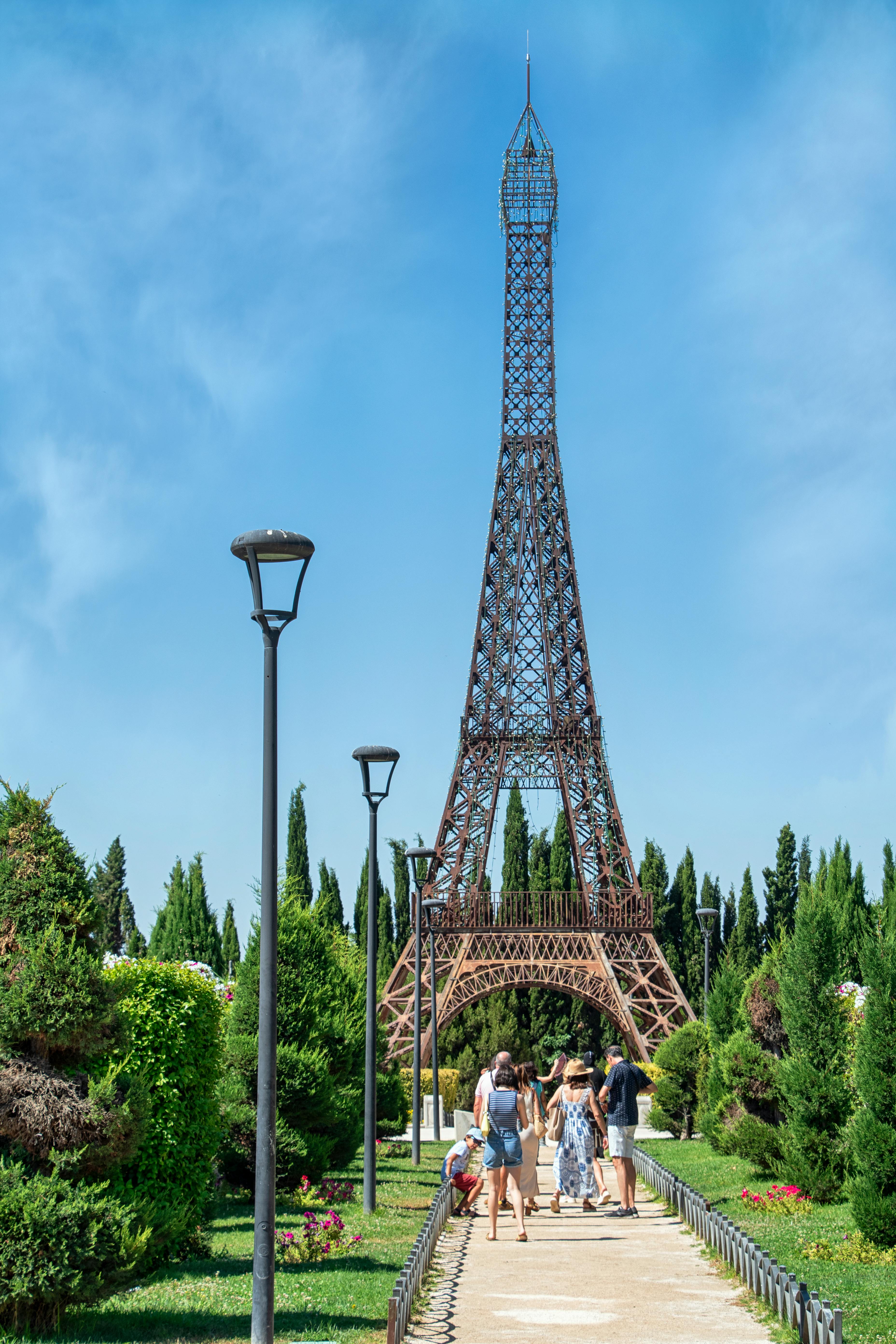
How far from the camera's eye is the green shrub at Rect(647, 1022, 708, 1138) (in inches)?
1003

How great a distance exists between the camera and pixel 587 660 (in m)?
43.7

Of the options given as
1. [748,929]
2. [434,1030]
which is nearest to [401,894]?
[748,929]

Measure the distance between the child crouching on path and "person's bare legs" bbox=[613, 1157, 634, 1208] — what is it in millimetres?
1478

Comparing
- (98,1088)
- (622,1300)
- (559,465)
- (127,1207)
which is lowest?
(622,1300)

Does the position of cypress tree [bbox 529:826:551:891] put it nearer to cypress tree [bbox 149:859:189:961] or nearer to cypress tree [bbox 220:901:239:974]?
cypress tree [bbox 220:901:239:974]

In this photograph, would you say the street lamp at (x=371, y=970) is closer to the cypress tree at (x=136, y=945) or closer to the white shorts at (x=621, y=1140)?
the white shorts at (x=621, y=1140)

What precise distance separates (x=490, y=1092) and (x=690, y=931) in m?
43.5

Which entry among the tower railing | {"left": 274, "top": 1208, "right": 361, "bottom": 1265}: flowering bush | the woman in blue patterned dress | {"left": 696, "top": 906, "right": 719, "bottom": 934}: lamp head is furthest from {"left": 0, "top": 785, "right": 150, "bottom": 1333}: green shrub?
the tower railing

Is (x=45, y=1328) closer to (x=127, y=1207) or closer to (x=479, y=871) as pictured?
(x=127, y=1207)

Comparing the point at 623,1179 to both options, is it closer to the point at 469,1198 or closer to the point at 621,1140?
the point at 621,1140

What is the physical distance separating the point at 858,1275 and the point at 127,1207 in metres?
5.33

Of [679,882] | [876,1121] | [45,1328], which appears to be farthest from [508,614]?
[45,1328]

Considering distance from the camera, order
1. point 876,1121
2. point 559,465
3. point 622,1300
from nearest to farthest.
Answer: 1. point 622,1300
2. point 876,1121
3. point 559,465

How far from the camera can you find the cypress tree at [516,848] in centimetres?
5331
